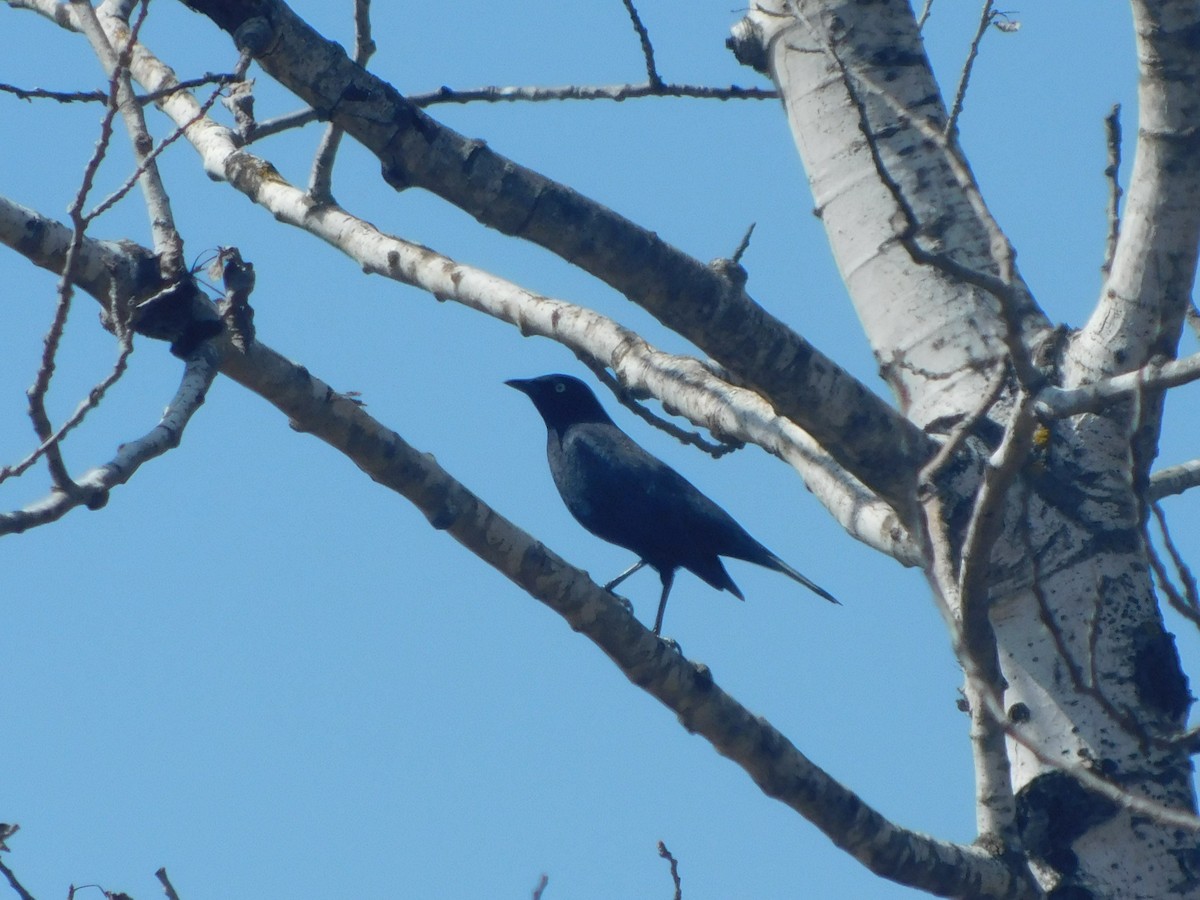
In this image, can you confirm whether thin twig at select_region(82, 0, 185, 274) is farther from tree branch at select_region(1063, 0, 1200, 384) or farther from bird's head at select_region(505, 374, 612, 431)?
bird's head at select_region(505, 374, 612, 431)

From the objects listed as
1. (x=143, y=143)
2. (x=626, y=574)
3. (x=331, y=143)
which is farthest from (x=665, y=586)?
(x=143, y=143)

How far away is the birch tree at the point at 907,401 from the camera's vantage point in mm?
2908

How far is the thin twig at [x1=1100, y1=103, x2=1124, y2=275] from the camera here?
9.84 ft

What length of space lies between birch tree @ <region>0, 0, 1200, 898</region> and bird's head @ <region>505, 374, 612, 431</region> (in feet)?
12.3

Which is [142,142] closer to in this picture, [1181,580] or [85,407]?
[85,407]

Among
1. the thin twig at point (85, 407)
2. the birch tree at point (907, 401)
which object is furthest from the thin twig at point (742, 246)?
the thin twig at point (85, 407)

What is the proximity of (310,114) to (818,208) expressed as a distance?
2125mm

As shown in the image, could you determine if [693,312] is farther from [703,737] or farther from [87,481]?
[87,481]

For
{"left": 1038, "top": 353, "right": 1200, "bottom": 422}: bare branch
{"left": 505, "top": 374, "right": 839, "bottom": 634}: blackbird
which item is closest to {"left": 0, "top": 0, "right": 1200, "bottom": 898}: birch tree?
{"left": 1038, "top": 353, "right": 1200, "bottom": 422}: bare branch

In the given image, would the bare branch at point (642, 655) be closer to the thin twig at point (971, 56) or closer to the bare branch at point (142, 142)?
the bare branch at point (142, 142)

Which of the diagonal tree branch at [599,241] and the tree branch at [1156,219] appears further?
the tree branch at [1156,219]

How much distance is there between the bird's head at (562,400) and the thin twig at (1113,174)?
16.0 ft

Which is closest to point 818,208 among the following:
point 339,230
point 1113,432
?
point 1113,432

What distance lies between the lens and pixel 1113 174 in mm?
3141
